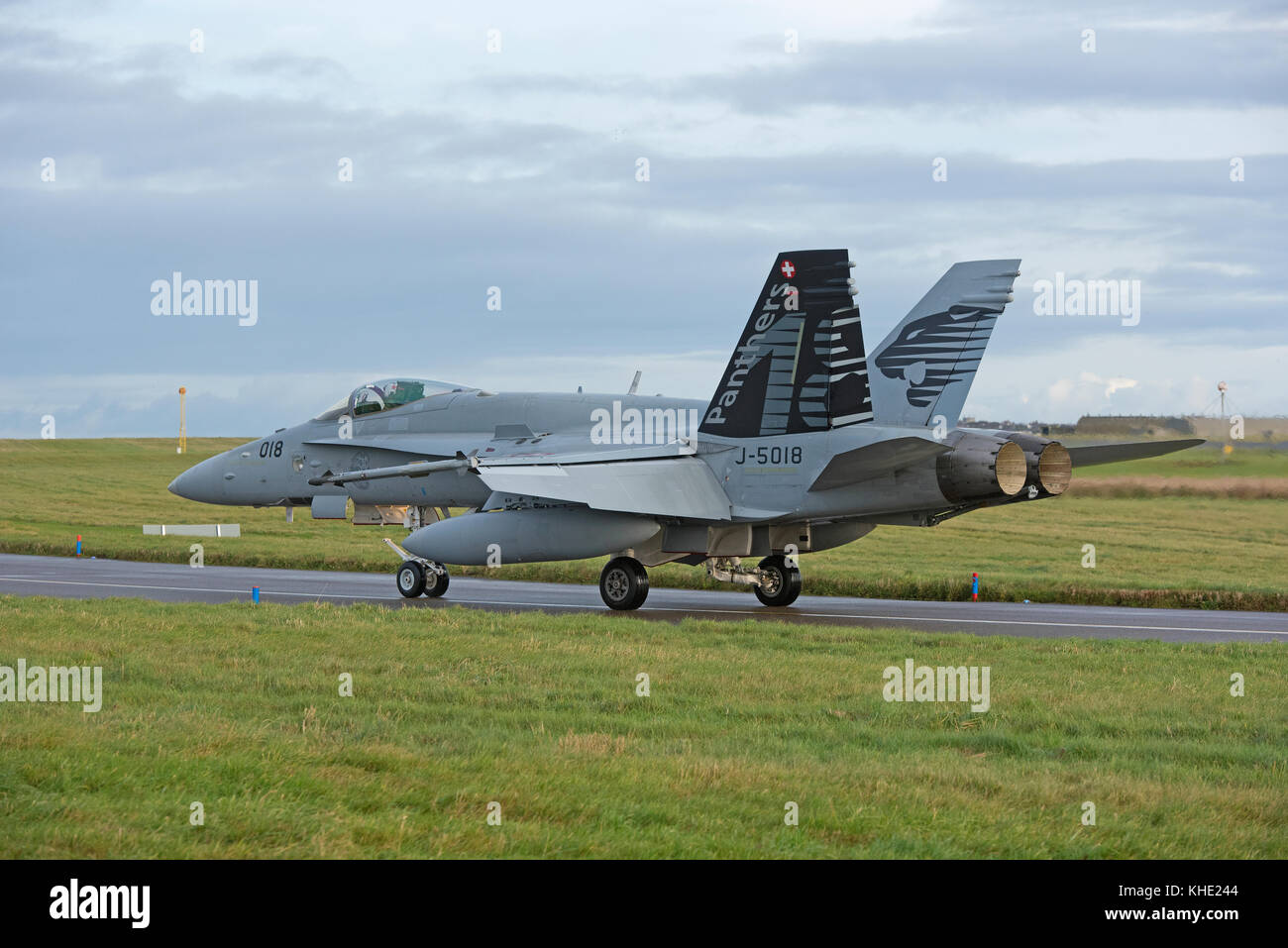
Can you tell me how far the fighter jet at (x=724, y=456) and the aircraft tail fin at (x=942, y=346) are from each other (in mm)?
26

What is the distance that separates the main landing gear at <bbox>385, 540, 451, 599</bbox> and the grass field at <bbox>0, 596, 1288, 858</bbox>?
24.4 ft

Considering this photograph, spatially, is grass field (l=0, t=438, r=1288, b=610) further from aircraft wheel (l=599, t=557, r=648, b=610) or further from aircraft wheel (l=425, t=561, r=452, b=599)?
aircraft wheel (l=425, t=561, r=452, b=599)

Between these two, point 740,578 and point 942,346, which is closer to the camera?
point 942,346

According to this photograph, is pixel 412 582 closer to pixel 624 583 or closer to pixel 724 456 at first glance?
pixel 624 583

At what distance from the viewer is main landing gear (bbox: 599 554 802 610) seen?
21.6 meters

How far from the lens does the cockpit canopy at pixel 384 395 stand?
2539cm

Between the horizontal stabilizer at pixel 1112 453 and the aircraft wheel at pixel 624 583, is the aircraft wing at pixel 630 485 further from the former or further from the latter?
the horizontal stabilizer at pixel 1112 453

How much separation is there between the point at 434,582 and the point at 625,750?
1462 centimetres

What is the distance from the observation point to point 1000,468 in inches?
744

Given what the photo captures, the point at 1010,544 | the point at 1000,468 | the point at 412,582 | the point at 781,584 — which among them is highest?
the point at 1000,468

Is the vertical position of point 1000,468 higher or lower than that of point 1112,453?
lower

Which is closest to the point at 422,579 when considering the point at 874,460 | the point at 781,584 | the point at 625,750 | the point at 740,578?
the point at 740,578

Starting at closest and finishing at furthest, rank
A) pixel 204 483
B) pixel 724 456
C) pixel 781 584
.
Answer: pixel 724 456 → pixel 781 584 → pixel 204 483

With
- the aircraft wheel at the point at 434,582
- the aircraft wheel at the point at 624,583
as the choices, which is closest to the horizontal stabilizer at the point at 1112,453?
the aircraft wheel at the point at 624,583
